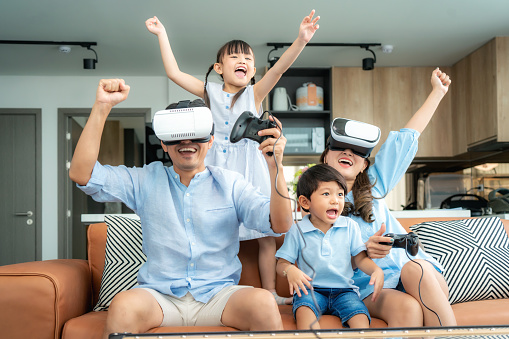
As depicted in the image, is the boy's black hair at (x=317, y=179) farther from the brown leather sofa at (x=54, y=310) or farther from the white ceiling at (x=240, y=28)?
the white ceiling at (x=240, y=28)

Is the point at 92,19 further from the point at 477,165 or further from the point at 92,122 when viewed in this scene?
the point at 477,165

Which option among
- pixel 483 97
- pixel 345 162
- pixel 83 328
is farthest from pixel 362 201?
pixel 483 97

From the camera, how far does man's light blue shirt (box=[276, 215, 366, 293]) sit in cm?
173

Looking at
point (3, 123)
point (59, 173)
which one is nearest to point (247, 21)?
point (59, 173)

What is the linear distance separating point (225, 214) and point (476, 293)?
106 cm

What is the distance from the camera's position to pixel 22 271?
1721 mm

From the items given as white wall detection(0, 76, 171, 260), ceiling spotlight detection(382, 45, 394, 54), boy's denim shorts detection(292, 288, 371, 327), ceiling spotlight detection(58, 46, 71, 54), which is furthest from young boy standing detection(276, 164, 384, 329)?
white wall detection(0, 76, 171, 260)

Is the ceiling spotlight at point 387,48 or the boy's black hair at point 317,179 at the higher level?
the ceiling spotlight at point 387,48

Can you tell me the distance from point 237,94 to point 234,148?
0.25 m

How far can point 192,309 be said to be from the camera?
163cm

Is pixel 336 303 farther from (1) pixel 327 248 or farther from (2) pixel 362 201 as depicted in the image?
(2) pixel 362 201

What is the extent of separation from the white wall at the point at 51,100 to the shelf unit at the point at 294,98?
133 centimetres

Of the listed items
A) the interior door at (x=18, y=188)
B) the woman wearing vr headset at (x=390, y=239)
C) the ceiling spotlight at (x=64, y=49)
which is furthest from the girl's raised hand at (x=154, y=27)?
the interior door at (x=18, y=188)

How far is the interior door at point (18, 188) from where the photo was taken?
5742 mm
